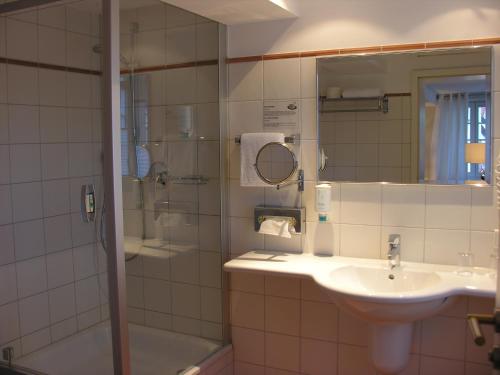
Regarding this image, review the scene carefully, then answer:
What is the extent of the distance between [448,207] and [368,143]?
453 mm

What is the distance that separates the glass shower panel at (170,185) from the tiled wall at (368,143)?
589mm

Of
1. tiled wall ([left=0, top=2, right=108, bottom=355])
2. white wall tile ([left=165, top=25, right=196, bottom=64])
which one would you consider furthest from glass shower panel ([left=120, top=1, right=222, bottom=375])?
tiled wall ([left=0, top=2, right=108, bottom=355])

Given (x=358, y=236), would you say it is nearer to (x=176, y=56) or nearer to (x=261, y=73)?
(x=261, y=73)

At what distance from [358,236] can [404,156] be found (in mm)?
436

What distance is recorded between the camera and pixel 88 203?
233 cm

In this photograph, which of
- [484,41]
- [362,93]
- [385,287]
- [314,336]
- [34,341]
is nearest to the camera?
[484,41]

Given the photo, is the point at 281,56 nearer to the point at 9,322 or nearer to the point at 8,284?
the point at 8,284

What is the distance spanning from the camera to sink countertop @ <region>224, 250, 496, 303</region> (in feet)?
6.26

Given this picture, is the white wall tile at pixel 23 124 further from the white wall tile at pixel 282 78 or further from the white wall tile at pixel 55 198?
the white wall tile at pixel 282 78

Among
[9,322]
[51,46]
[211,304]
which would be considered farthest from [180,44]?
[9,322]

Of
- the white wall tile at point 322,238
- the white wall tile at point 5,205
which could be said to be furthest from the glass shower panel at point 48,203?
the white wall tile at point 322,238

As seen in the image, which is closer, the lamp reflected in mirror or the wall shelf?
the lamp reflected in mirror

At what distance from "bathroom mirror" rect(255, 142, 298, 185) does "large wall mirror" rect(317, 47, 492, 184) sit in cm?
16

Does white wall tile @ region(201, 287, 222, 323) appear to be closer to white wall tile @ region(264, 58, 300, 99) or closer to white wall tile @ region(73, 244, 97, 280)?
white wall tile @ region(73, 244, 97, 280)
